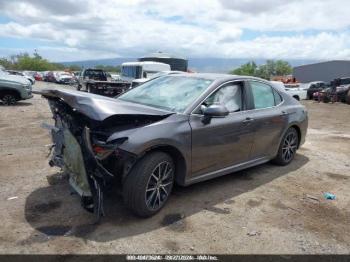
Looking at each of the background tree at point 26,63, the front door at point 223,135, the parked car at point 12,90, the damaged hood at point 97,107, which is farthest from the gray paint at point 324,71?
the background tree at point 26,63

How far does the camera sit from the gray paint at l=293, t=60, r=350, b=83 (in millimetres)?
53594

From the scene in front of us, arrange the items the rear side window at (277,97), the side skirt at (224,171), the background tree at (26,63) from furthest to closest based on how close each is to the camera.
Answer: the background tree at (26,63) < the rear side window at (277,97) < the side skirt at (224,171)

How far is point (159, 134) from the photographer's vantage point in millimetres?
4051

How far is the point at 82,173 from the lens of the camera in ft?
12.7

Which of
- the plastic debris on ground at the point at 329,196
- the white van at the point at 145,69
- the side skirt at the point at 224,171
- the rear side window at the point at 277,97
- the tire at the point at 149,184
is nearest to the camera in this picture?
the tire at the point at 149,184

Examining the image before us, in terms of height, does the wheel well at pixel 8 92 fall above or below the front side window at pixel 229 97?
below

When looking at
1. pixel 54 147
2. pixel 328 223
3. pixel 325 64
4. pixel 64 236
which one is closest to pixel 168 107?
pixel 54 147

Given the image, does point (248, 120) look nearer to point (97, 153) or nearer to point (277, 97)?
point (277, 97)

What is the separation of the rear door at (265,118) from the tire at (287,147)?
25cm

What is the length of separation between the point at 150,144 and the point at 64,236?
4.23 ft

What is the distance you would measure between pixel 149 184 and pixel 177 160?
0.52 metres

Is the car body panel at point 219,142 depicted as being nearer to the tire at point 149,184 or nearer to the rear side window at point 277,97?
the tire at point 149,184

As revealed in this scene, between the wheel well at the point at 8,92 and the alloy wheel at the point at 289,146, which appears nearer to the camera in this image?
the alloy wheel at the point at 289,146

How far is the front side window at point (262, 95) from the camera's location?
5.66 m
